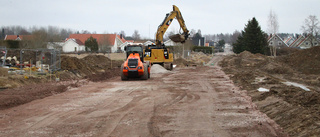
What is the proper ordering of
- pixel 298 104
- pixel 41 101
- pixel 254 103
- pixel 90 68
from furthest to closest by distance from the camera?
A: pixel 90 68 → pixel 41 101 → pixel 254 103 → pixel 298 104

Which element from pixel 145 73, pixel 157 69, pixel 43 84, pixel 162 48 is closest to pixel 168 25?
pixel 162 48

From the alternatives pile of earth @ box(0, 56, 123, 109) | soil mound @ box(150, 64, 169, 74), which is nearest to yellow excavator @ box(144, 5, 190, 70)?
soil mound @ box(150, 64, 169, 74)

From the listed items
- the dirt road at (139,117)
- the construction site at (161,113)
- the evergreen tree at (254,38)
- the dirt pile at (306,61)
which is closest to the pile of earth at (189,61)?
the evergreen tree at (254,38)

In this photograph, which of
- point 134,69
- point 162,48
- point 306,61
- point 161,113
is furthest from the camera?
point 162,48

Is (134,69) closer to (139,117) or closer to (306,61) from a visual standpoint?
(139,117)

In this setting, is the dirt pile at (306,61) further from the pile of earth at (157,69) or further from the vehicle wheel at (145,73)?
the vehicle wheel at (145,73)

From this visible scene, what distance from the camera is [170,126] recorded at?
7.34m

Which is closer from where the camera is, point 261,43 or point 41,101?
point 41,101

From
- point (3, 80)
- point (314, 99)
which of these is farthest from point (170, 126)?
point (3, 80)

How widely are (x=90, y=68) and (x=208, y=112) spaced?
20608mm

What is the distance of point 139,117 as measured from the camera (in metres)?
8.36

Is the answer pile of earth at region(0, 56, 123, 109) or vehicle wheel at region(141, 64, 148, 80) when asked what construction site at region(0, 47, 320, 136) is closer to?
pile of earth at region(0, 56, 123, 109)

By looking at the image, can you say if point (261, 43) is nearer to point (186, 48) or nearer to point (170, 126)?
point (186, 48)

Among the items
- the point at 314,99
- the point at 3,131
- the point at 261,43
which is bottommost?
the point at 3,131
